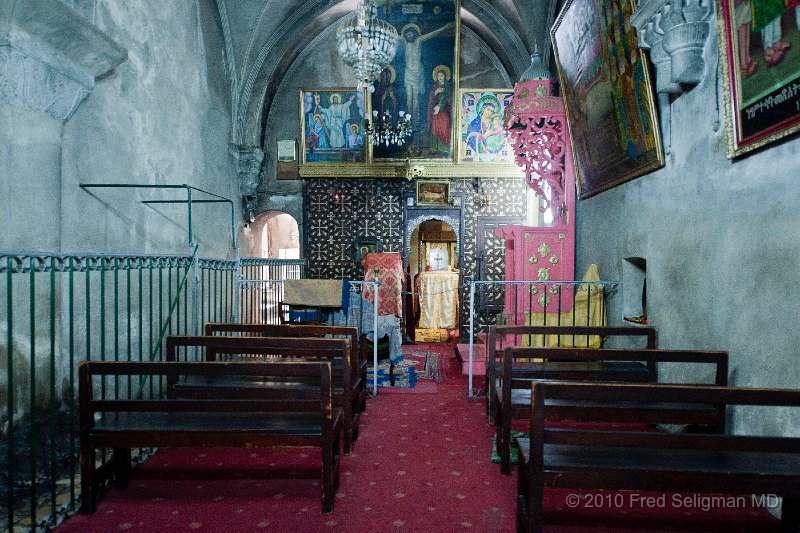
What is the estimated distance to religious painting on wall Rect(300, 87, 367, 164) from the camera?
1116 cm

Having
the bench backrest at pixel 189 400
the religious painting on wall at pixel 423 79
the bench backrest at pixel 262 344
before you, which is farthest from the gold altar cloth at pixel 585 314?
the religious painting on wall at pixel 423 79

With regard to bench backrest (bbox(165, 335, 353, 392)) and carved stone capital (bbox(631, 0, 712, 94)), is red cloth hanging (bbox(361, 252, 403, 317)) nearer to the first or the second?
bench backrest (bbox(165, 335, 353, 392))

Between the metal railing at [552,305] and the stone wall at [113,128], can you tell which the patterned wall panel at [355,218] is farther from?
the metal railing at [552,305]

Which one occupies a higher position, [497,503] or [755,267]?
[755,267]

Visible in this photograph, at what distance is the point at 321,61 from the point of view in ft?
37.4

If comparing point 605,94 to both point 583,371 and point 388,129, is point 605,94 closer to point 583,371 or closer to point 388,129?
point 583,371

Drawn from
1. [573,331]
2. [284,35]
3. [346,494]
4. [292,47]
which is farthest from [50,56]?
[292,47]

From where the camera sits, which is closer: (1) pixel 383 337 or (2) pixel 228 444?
(2) pixel 228 444

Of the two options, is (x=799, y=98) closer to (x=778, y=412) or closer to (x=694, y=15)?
(x=694, y=15)

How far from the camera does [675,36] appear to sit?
12.9 ft

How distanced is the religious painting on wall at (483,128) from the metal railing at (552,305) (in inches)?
170

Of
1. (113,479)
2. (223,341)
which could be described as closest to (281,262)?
(223,341)

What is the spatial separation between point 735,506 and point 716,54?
3.21m

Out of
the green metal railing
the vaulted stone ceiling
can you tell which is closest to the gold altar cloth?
the green metal railing
